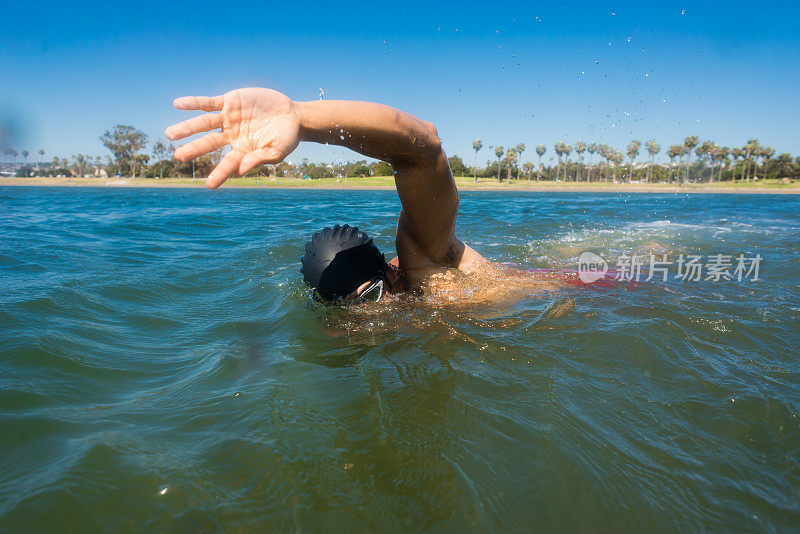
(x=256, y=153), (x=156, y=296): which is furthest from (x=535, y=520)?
(x=156, y=296)

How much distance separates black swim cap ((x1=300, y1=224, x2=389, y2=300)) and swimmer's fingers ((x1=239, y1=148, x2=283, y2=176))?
1425 millimetres

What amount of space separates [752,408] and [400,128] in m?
2.26

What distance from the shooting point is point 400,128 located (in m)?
2.32

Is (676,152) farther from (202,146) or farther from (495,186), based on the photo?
(202,146)

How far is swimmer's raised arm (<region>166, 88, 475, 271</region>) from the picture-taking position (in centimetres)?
185

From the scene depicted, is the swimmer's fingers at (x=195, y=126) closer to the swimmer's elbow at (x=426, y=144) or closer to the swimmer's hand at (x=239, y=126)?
the swimmer's hand at (x=239, y=126)

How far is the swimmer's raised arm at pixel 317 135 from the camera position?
6.07 ft

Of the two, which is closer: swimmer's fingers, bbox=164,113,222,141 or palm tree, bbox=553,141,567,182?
swimmer's fingers, bbox=164,113,222,141

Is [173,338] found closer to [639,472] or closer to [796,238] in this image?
[639,472]

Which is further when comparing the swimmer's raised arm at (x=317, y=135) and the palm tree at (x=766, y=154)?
the palm tree at (x=766, y=154)

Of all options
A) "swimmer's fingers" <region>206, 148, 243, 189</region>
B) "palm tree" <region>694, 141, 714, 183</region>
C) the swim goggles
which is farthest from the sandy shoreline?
"swimmer's fingers" <region>206, 148, 243, 189</region>
